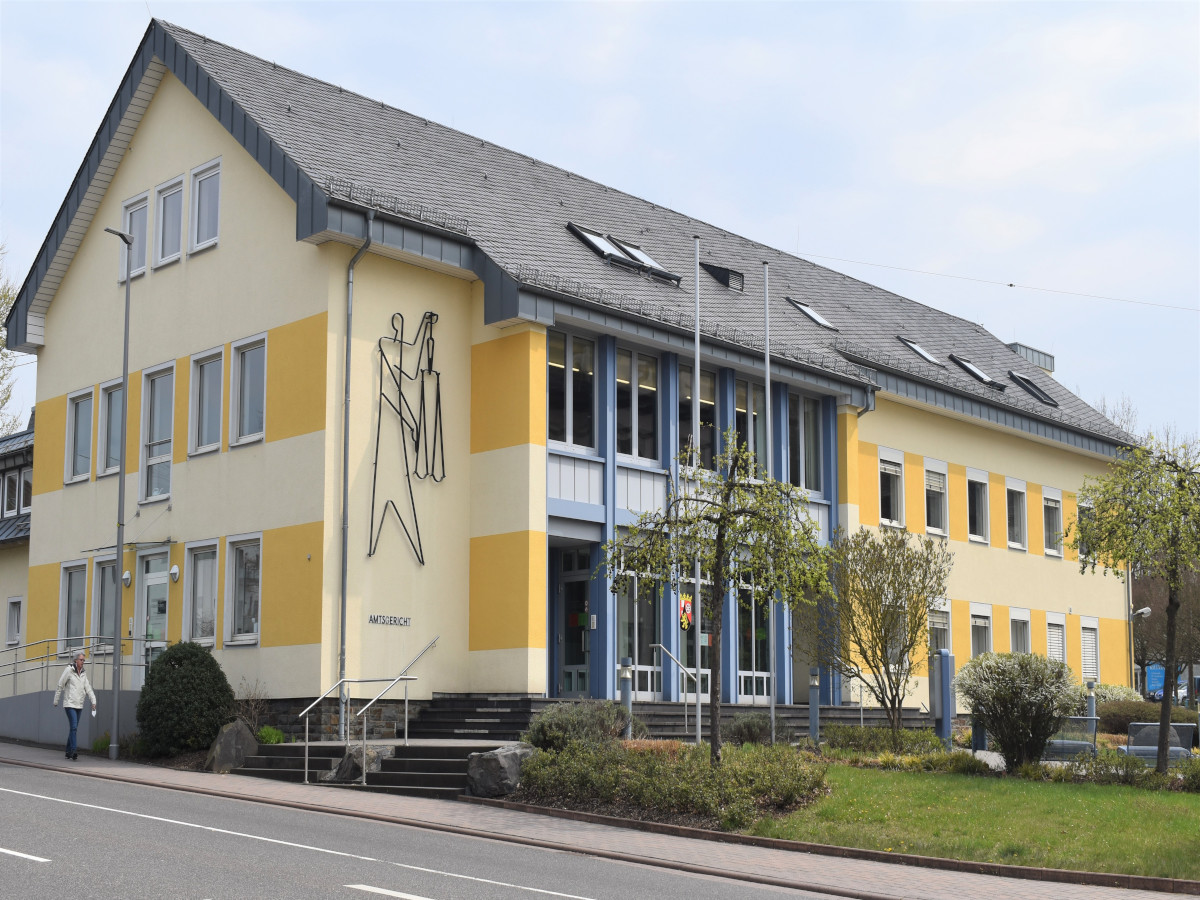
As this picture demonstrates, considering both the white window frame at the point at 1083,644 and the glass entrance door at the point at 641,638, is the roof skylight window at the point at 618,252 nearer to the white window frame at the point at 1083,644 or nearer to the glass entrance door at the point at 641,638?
the glass entrance door at the point at 641,638

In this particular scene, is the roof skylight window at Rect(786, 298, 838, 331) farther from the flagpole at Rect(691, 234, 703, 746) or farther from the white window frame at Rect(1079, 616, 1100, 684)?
the white window frame at Rect(1079, 616, 1100, 684)

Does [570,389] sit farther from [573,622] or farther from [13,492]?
[13,492]

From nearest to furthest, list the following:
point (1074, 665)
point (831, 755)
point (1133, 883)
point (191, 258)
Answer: point (1133, 883) → point (831, 755) → point (191, 258) → point (1074, 665)

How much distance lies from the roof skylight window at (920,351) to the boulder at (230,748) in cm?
1989

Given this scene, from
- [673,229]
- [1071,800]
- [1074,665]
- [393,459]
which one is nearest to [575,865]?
[1071,800]

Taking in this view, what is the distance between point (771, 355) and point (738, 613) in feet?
16.0

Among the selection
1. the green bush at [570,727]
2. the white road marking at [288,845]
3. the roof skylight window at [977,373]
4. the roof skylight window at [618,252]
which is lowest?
the white road marking at [288,845]

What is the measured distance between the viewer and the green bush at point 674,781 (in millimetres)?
14758

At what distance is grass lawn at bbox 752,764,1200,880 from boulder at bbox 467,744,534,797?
3.42 metres

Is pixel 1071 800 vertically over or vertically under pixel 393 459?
under

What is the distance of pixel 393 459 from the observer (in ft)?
70.9

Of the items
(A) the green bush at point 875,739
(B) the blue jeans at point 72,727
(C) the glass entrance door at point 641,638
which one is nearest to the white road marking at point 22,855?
(B) the blue jeans at point 72,727

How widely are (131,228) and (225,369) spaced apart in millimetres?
4705

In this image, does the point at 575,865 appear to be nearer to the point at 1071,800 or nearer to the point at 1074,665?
the point at 1071,800
